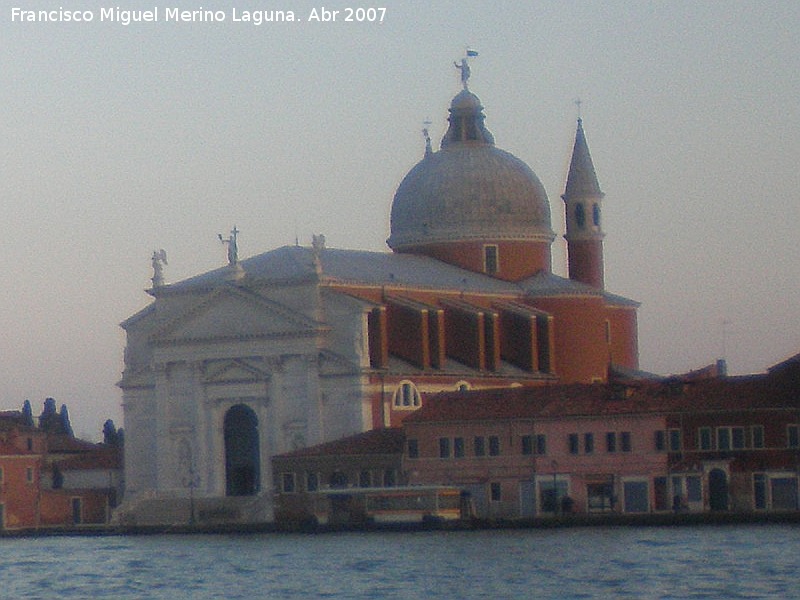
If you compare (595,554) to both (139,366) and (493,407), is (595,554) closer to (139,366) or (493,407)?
(493,407)

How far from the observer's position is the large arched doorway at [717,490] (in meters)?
77.7

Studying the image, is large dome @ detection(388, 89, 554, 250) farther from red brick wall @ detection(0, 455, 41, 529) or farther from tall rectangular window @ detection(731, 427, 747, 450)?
tall rectangular window @ detection(731, 427, 747, 450)

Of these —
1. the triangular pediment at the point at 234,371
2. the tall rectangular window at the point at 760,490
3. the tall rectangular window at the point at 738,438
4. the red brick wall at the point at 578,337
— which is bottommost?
the tall rectangular window at the point at 760,490

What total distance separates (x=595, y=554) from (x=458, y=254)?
3375cm

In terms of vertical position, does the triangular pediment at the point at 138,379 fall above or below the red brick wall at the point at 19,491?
above

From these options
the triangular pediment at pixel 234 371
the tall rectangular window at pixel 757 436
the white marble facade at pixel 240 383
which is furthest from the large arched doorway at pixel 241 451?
the tall rectangular window at pixel 757 436

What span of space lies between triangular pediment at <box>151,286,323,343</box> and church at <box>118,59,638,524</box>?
0.14ft

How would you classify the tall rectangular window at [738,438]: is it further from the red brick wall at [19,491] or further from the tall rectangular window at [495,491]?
the red brick wall at [19,491]

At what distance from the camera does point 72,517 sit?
9244 centimetres

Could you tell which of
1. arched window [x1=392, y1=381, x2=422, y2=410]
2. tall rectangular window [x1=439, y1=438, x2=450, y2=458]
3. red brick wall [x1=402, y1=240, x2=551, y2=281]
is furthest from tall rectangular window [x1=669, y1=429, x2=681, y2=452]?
red brick wall [x1=402, y1=240, x2=551, y2=281]

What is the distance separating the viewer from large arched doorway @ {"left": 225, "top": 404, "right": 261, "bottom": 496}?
90.9 metres

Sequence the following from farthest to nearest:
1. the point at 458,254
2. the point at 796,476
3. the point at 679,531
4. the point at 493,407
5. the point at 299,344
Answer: the point at 458,254 → the point at 299,344 → the point at 493,407 → the point at 796,476 → the point at 679,531

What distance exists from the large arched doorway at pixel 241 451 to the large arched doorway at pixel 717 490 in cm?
1765

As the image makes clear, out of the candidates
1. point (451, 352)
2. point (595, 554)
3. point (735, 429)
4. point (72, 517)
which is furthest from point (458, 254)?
point (595, 554)
